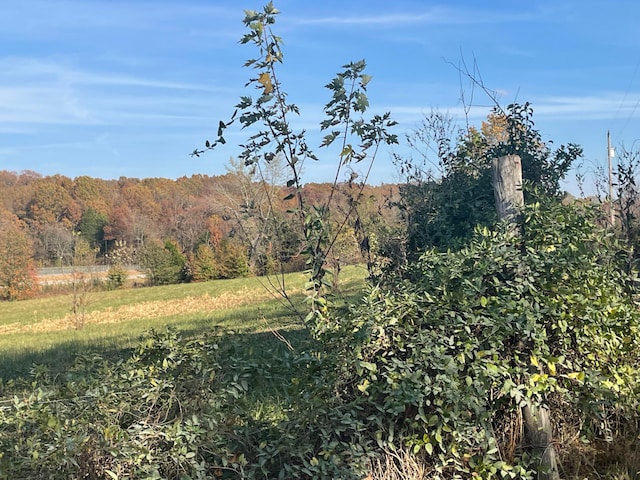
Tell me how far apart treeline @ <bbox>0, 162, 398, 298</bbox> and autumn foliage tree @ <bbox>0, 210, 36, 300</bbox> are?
62 mm

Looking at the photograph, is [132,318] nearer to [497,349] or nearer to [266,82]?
[266,82]

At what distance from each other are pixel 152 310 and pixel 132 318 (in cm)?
283

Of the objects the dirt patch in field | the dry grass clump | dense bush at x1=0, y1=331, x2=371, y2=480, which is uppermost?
dense bush at x1=0, y1=331, x2=371, y2=480

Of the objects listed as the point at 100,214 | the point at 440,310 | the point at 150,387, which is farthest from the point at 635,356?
the point at 100,214

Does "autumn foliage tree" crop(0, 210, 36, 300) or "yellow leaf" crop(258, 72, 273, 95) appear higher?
"yellow leaf" crop(258, 72, 273, 95)

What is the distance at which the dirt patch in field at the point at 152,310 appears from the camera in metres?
A: 20.1

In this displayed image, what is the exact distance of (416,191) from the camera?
6.03m

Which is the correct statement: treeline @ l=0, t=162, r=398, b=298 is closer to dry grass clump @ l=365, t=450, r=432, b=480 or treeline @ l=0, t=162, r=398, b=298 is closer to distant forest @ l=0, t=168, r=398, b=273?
distant forest @ l=0, t=168, r=398, b=273

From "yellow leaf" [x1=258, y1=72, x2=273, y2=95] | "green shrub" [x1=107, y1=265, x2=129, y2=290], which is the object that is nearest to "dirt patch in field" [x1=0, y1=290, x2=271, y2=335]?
"green shrub" [x1=107, y1=265, x2=129, y2=290]

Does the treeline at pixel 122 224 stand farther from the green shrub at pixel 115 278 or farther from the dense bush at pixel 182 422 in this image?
the dense bush at pixel 182 422

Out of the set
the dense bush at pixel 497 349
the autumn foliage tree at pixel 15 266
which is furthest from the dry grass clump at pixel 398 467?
the autumn foliage tree at pixel 15 266

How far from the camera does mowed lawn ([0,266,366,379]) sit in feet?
33.2

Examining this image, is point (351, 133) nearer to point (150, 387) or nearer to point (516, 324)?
point (516, 324)

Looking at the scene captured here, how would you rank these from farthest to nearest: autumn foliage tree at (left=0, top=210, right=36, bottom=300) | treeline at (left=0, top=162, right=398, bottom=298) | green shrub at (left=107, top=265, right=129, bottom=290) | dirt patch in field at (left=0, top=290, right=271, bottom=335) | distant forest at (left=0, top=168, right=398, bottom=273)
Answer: distant forest at (left=0, top=168, right=398, bottom=273) → green shrub at (left=107, top=265, right=129, bottom=290) → autumn foliage tree at (left=0, top=210, right=36, bottom=300) → treeline at (left=0, top=162, right=398, bottom=298) → dirt patch in field at (left=0, top=290, right=271, bottom=335)
